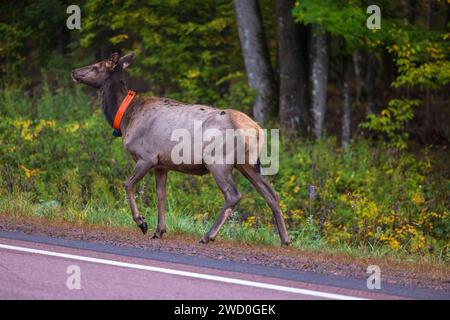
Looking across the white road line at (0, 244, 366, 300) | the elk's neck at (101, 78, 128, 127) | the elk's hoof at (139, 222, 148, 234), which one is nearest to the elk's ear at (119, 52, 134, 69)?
the elk's neck at (101, 78, 128, 127)

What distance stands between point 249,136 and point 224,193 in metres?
0.76

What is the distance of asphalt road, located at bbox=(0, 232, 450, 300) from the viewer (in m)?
7.20

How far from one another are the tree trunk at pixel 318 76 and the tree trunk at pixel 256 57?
1149 mm

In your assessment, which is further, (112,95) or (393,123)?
(393,123)

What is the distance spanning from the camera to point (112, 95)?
1153 centimetres

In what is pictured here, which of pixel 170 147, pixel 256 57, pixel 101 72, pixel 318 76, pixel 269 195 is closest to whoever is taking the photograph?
pixel 170 147

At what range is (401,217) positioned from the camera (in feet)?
50.5

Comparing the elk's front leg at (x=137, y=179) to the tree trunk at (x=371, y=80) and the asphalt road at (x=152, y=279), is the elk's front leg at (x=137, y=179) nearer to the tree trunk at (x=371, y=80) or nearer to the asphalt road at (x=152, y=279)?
the asphalt road at (x=152, y=279)

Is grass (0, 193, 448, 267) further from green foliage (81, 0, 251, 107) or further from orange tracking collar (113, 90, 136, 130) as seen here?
green foliage (81, 0, 251, 107)

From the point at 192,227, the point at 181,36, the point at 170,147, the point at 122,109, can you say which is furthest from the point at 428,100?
the point at 170,147

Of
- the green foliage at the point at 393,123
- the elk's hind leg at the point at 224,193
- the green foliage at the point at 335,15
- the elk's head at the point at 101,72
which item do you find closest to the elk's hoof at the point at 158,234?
the elk's hind leg at the point at 224,193

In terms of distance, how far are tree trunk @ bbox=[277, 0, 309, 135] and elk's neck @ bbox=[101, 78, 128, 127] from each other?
9.60m

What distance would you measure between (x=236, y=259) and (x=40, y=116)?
1159 cm

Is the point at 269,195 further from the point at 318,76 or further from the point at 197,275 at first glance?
the point at 318,76
